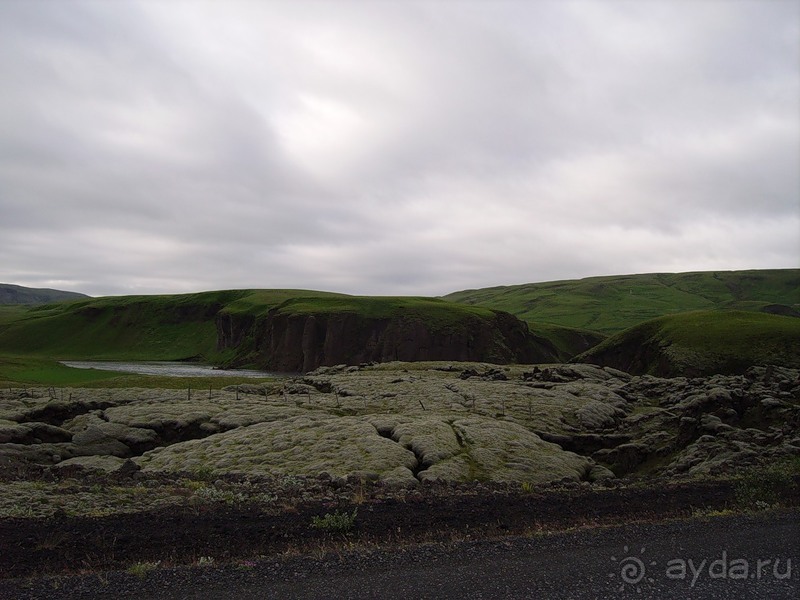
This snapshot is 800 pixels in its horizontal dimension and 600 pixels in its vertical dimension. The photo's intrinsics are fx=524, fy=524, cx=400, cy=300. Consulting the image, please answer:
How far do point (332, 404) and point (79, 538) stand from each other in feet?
114

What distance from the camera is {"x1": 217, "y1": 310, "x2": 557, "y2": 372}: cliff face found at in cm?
16312

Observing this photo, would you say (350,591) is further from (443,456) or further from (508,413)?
(508,413)

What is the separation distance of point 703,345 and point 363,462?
85.3 meters

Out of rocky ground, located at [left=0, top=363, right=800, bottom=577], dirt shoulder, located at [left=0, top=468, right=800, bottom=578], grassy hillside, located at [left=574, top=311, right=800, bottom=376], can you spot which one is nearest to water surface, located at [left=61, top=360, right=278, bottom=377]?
rocky ground, located at [left=0, top=363, right=800, bottom=577]

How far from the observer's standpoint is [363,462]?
3098 centimetres

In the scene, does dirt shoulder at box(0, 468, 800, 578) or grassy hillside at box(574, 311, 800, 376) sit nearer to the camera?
dirt shoulder at box(0, 468, 800, 578)

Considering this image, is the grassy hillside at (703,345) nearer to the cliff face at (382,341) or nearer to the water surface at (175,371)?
the cliff face at (382,341)

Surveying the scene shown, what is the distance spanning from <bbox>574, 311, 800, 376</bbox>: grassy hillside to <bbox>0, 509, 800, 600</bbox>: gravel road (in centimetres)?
8207

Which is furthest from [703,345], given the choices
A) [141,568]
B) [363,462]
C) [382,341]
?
[141,568]

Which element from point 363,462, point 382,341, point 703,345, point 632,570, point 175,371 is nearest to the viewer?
point 632,570

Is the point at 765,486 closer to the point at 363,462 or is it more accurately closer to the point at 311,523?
the point at 311,523

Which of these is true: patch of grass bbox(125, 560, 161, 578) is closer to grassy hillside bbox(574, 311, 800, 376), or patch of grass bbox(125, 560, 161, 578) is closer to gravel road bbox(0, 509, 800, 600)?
gravel road bbox(0, 509, 800, 600)

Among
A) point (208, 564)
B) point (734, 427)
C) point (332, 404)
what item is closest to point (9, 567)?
point (208, 564)

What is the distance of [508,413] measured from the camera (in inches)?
1825
